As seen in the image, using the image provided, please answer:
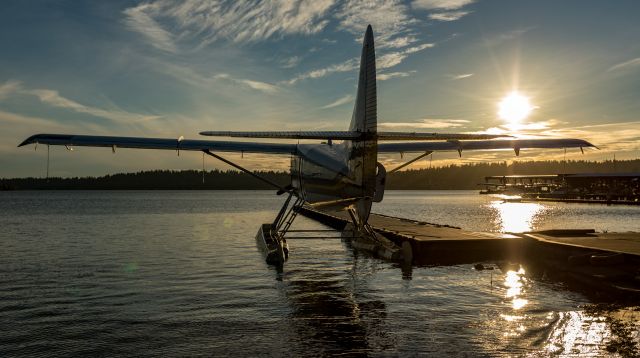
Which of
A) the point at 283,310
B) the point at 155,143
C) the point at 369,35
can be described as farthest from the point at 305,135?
the point at 155,143

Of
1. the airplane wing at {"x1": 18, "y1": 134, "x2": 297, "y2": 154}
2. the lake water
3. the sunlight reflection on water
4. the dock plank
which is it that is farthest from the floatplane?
the sunlight reflection on water

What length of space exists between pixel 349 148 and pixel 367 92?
186 centimetres

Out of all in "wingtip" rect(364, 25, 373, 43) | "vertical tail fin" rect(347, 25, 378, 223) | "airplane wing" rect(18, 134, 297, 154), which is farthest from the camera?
"airplane wing" rect(18, 134, 297, 154)

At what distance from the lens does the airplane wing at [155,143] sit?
1827cm

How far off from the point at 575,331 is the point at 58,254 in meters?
20.3

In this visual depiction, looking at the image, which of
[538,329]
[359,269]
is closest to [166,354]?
[538,329]

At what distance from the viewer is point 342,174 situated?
15.1m

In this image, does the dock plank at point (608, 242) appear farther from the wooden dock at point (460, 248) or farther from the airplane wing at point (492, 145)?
the airplane wing at point (492, 145)

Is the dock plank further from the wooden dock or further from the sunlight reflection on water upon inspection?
the sunlight reflection on water

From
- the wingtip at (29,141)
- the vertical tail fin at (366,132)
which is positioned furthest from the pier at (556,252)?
the wingtip at (29,141)

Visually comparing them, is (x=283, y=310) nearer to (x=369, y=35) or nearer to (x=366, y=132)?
(x=366, y=132)

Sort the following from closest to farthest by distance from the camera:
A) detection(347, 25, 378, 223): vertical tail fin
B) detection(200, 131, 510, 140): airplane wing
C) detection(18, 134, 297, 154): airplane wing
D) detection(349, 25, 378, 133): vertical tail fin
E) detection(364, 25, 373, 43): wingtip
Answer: detection(200, 131, 510, 140): airplane wing
detection(349, 25, 378, 133): vertical tail fin
detection(347, 25, 378, 223): vertical tail fin
detection(364, 25, 373, 43): wingtip
detection(18, 134, 297, 154): airplane wing

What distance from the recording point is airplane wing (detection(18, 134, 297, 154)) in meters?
18.3

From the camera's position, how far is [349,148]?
1485 centimetres
